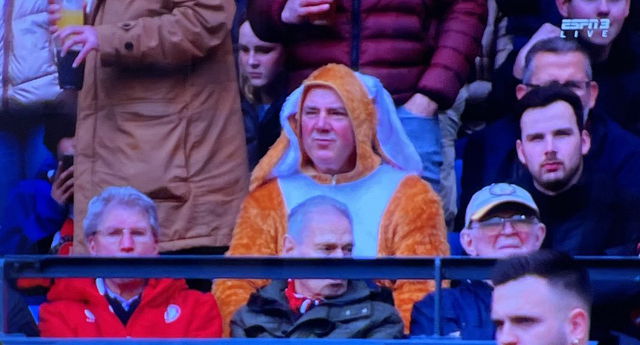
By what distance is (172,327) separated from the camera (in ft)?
20.6

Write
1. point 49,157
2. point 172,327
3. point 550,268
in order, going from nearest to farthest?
point 550,268
point 172,327
point 49,157

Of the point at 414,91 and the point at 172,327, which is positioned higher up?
the point at 414,91

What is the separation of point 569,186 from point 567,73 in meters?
0.47

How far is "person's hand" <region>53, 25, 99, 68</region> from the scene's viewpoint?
6832 millimetres

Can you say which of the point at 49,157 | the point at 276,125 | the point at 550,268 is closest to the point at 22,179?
the point at 49,157

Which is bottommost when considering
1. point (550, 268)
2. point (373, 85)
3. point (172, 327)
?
point (172, 327)

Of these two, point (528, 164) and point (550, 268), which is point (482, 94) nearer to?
point (528, 164)

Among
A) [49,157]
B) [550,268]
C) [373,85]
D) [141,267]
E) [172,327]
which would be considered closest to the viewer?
[550,268]

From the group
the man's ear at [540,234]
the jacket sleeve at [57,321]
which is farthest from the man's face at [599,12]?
the jacket sleeve at [57,321]

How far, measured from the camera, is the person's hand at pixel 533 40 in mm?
6695

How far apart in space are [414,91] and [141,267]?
1.57 metres

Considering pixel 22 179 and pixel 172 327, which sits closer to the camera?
pixel 172 327

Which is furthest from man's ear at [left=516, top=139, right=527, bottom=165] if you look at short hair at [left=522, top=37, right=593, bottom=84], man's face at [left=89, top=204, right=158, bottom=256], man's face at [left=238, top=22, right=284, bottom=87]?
man's face at [left=89, top=204, right=158, bottom=256]

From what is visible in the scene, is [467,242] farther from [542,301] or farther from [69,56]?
[69,56]
